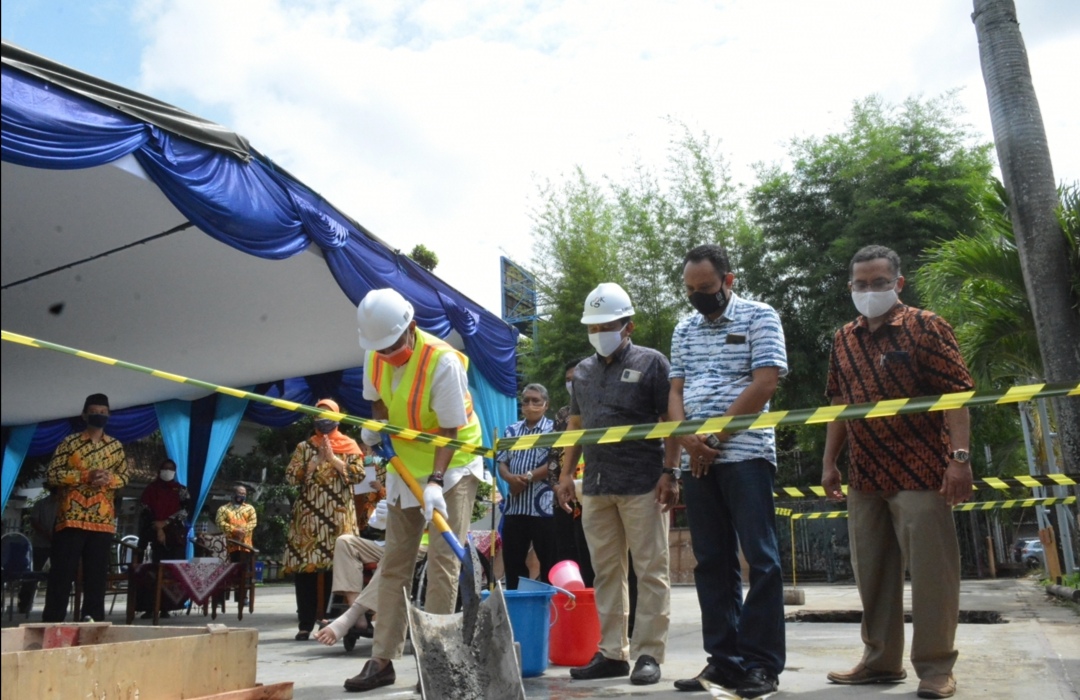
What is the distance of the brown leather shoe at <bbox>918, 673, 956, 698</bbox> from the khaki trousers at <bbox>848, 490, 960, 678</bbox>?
23mm

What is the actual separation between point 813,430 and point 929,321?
14.1m

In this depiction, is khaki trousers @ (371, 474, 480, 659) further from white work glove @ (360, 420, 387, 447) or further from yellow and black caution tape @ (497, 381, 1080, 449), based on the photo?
yellow and black caution tape @ (497, 381, 1080, 449)

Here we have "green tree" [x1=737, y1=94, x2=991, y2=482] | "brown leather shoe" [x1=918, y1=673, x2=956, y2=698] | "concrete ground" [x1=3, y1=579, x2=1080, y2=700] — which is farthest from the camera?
"green tree" [x1=737, y1=94, x2=991, y2=482]

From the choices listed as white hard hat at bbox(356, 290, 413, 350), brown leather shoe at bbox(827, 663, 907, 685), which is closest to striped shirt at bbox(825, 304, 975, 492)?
brown leather shoe at bbox(827, 663, 907, 685)

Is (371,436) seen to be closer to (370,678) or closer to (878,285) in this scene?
(370,678)

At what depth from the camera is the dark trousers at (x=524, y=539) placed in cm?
557

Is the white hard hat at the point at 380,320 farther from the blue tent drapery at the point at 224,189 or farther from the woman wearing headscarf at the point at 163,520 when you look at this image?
the woman wearing headscarf at the point at 163,520

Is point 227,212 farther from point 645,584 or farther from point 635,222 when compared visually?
point 635,222

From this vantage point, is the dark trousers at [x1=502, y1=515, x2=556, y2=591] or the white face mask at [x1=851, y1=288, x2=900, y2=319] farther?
the dark trousers at [x1=502, y1=515, x2=556, y2=591]

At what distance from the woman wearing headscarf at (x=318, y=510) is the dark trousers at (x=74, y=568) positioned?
122 cm

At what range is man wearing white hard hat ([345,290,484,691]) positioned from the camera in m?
3.59

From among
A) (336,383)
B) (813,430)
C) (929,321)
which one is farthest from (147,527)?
(813,430)

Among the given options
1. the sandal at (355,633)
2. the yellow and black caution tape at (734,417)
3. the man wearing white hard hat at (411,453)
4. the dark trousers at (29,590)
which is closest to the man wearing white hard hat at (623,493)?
the yellow and black caution tape at (734,417)

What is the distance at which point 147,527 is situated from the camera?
9578mm
